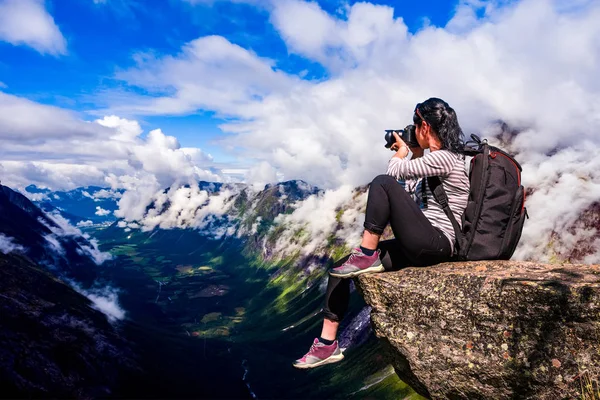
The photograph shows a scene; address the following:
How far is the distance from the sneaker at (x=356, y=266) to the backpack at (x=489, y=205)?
2.49 metres

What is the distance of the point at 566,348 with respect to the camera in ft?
27.2

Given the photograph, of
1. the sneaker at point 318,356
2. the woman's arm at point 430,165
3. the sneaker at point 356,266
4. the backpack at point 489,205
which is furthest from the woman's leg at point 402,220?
the sneaker at point 318,356

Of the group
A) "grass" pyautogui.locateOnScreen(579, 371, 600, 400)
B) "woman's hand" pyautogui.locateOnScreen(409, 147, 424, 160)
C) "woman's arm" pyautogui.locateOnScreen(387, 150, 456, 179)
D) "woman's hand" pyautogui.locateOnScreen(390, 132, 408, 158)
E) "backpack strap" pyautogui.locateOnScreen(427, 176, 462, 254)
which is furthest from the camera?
"woman's hand" pyautogui.locateOnScreen(409, 147, 424, 160)

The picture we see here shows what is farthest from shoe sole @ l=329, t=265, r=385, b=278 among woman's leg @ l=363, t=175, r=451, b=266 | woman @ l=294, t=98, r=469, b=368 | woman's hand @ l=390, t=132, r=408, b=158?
woman's hand @ l=390, t=132, r=408, b=158

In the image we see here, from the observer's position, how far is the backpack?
955 centimetres

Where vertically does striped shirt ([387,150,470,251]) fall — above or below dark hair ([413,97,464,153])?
below

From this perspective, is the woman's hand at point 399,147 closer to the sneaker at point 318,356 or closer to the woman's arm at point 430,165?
the woman's arm at point 430,165

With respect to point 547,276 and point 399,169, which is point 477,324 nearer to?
point 547,276

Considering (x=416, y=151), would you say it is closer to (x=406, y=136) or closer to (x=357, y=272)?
(x=406, y=136)

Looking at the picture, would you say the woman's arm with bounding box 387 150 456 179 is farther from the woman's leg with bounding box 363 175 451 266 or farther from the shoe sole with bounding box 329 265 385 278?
the shoe sole with bounding box 329 265 385 278

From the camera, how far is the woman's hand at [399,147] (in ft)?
34.3

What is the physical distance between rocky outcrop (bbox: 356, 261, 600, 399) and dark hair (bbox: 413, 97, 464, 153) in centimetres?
362

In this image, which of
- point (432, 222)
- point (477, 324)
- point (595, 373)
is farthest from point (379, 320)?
point (595, 373)

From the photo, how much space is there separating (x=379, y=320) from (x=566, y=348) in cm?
472
